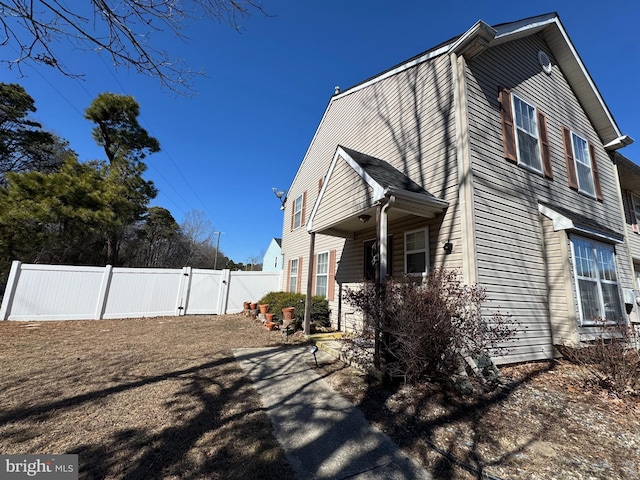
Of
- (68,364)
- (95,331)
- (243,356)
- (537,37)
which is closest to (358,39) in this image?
(537,37)

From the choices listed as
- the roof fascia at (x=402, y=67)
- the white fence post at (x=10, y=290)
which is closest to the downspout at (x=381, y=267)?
the roof fascia at (x=402, y=67)

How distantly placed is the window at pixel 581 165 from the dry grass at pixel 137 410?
971cm

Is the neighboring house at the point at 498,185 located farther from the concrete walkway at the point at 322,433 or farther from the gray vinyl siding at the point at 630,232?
the concrete walkway at the point at 322,433

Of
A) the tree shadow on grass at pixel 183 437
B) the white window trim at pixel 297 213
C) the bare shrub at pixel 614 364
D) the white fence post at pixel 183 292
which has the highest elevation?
the white window trim at pixel 297 213

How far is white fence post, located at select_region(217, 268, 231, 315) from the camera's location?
12.3 meters

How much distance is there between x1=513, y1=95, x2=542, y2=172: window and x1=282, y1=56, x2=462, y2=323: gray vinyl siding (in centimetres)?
208

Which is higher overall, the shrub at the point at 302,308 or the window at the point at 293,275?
the window at the point at 293,275

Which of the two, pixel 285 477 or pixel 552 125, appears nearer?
pixel 285 477

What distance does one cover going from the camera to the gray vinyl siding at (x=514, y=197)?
17.7 feet

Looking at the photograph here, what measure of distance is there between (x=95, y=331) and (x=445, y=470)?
9551 mm

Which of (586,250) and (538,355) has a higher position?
(586,250)

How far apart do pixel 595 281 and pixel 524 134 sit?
3.81 metres

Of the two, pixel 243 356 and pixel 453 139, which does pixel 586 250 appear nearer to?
pixel 453 139

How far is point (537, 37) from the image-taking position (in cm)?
780
